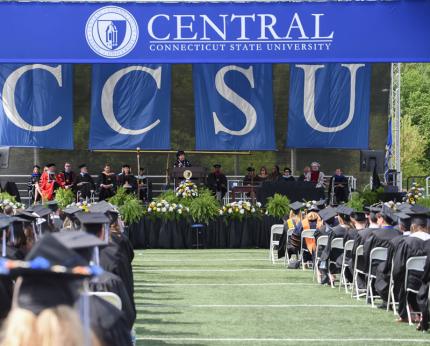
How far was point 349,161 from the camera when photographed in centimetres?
3328

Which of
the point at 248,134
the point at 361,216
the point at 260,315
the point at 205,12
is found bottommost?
the point at 260,315

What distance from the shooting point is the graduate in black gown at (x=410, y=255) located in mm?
11148

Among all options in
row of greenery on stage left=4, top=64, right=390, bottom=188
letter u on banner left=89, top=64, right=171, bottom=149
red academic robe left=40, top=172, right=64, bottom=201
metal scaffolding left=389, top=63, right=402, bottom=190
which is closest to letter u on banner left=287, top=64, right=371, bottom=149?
metal scaffolding left=389, top=63, right=402, bottom=190

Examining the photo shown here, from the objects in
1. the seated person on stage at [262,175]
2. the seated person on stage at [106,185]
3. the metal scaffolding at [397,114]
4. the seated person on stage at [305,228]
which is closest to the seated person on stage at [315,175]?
the seated person on stage at [262,175]

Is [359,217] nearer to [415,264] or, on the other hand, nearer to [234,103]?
[415,264]

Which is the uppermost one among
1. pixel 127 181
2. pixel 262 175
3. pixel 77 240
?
pixel 262 175

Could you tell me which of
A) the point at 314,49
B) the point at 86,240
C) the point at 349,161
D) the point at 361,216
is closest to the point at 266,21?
the point at 314,49

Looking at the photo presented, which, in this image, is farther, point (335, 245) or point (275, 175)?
point (275, 175)

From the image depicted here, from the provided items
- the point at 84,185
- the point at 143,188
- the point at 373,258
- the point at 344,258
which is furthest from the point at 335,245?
the point at 84,185

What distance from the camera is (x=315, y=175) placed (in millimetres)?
30016

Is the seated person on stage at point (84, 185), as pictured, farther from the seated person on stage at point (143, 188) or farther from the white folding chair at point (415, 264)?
the white folding chair at point (415, 264)

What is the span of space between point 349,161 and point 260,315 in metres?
21.8

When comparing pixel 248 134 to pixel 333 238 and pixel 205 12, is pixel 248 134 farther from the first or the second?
pixel 333 238

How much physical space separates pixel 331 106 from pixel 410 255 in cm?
2037
